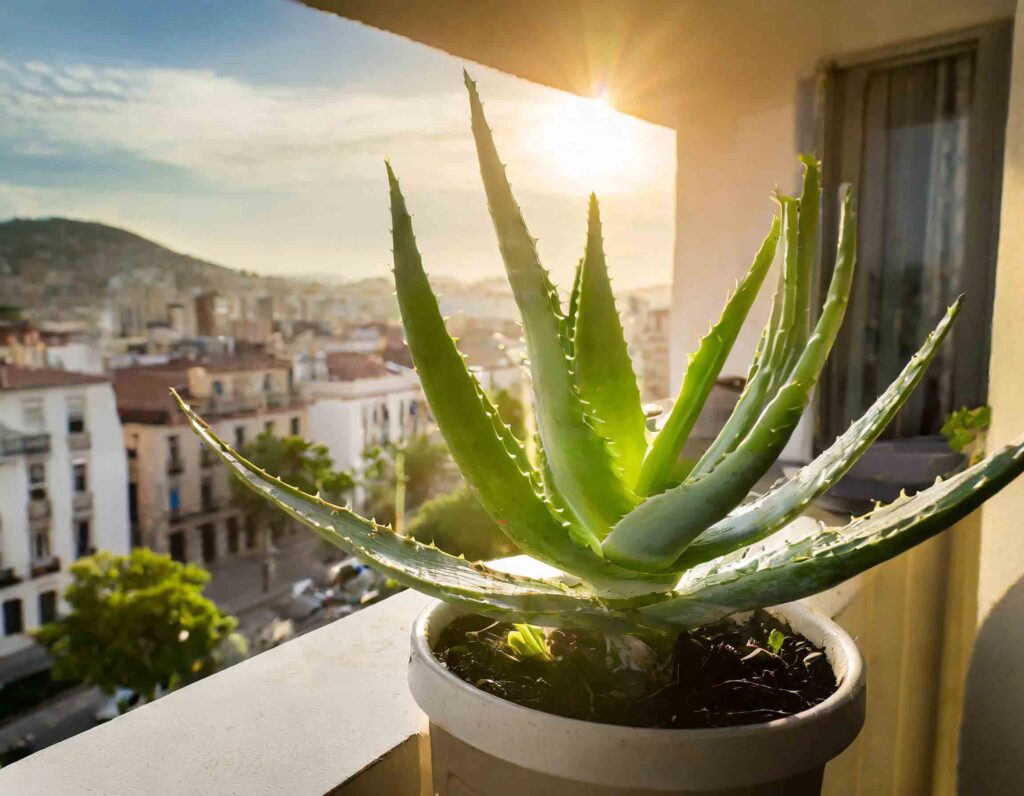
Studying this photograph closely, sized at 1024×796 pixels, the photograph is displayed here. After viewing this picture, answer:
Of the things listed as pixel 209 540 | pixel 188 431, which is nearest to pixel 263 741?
pixel 188 431

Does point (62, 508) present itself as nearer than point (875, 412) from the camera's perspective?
No

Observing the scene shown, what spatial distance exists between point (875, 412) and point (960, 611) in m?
0.77

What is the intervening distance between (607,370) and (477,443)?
92 millimetres

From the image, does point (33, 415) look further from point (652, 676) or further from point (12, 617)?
point (652, 676)

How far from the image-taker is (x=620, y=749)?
0.90 feet

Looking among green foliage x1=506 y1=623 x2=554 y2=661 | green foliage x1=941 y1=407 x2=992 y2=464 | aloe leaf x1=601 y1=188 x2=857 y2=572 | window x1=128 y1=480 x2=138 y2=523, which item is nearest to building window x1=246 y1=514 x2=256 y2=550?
window x1=128 y1=480 x2=138 y2=523

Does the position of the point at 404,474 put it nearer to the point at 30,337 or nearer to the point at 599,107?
the point at 30,337

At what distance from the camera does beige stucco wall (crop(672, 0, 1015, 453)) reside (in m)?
2.10

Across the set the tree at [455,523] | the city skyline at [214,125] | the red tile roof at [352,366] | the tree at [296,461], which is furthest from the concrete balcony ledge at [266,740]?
the city skyline at [214,125]

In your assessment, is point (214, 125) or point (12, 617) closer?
point (12, 617)

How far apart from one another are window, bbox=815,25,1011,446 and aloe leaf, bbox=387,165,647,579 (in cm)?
206

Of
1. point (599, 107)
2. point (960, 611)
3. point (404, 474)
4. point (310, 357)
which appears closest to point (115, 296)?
point (310, 357)

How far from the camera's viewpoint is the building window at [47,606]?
715 inches

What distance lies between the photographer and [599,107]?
9.29 feet
